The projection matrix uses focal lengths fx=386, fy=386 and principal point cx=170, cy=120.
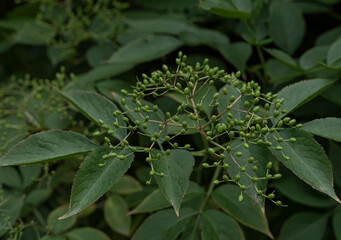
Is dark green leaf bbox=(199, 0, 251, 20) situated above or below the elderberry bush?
above

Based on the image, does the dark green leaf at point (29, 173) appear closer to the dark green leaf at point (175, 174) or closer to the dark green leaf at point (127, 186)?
the dark green leaf at point (127, 186)

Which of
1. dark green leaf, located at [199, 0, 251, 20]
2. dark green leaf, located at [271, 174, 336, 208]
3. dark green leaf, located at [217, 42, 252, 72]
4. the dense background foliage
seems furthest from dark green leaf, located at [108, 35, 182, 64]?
dark green leaf, located at [271, 174, 336, 208]

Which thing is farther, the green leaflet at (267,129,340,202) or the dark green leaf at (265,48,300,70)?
the dark green leaf at (265,48,300,70)

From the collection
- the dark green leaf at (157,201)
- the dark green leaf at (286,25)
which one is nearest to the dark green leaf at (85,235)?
the dark green leaf at (157,201)

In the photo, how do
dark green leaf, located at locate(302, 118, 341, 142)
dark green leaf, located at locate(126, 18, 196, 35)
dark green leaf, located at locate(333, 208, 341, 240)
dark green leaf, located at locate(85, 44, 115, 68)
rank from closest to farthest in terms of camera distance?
dark green leaf, located at locate(302, 118, 341, 142), dark green leaf, located at locate(333, 208, 341, 240), dark green leaf, located at locate(126, 18, 196, 35), dark green leaf, located at locate(85, 44, 115, 68)

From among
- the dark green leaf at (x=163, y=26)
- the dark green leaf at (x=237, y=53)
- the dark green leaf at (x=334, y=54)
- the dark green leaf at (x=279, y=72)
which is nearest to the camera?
the dark green leaf at (x=334, y=54)

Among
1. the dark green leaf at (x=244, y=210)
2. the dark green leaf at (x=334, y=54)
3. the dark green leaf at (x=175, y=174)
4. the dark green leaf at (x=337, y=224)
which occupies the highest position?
the dark green leaf at (x=334, y=54)

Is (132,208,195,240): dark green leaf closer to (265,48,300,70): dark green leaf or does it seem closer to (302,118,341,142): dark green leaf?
(302,118,341,142): dark green leaf

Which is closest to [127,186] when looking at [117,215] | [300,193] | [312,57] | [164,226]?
[117,215]
